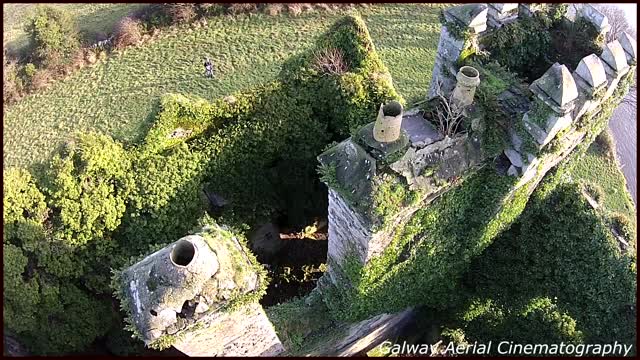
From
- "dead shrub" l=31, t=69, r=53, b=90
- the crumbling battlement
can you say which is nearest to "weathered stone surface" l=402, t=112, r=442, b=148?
the crumbling battlement

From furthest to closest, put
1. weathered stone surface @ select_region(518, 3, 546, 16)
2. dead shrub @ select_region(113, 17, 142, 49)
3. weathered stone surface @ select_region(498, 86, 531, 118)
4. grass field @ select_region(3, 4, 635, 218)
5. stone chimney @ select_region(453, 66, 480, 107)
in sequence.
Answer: dead shrub @ select_region(113, 17, 142, 49) → grass field @ select_region(3, 4, 635, 218) → weathered stone surface @ select_region(518, 3, 546, 16) → weathered stone surface @ select_region(498, 86, 531, 118) → stone chimney @ select_region(453, 66, 480, 107)

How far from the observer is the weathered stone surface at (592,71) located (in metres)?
9.66

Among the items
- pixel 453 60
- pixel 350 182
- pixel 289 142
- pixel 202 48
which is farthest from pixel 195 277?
pixel 202 48

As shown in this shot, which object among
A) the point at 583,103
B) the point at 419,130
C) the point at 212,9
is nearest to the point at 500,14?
the point at 583,103

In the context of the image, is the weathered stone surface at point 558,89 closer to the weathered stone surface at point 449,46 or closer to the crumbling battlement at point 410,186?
the crumbling battlement at point 410,186

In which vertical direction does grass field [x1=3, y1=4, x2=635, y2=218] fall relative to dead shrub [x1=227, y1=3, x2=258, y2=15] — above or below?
below

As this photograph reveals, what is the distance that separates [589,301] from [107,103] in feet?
61.0

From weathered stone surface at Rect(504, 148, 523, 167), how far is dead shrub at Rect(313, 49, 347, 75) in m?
7.10

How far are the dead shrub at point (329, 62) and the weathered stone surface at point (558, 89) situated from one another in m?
7.89

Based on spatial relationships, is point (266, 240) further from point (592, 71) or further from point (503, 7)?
point (592, 71)

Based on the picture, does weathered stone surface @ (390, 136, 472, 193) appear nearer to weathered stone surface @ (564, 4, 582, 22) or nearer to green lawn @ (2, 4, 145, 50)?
weathered stone surface @ (564, 4, 582, 22)

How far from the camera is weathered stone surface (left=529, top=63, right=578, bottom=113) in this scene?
9.52m

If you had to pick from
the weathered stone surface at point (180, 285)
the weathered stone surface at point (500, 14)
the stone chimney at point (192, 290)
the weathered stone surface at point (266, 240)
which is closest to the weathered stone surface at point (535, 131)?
the weathered stone surface at point (500, 14)

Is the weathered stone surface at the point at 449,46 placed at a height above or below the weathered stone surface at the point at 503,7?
below
